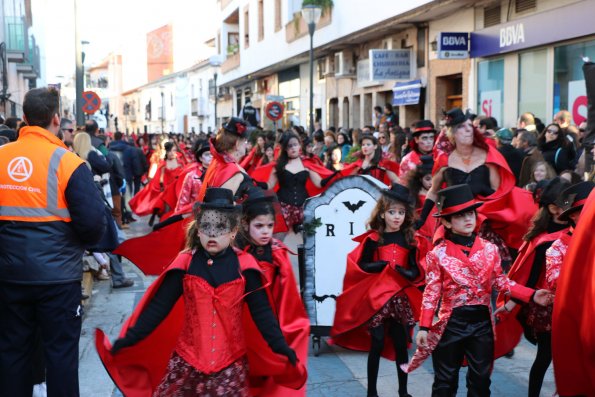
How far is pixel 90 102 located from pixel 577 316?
63.6 ft

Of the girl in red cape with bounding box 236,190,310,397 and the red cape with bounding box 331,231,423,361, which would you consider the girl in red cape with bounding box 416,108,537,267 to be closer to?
the red cape with bounding box 331,231,423,361

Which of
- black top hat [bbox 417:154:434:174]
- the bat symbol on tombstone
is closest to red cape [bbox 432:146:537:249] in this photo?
black top hat [bbox 417:154:434:174]

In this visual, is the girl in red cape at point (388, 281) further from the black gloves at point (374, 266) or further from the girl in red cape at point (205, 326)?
the girl in red cape at point (205, 326)

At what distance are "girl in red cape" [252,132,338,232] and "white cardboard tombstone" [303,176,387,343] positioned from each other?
8.35ft

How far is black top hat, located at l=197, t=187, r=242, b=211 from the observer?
4.55 m

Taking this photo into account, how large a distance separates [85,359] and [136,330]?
9.14 ft

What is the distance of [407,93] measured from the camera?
21734mm

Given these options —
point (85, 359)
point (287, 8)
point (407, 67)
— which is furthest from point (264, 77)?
point (85, 359)

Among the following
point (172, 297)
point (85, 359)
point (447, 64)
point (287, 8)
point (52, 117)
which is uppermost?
point (287, 8)

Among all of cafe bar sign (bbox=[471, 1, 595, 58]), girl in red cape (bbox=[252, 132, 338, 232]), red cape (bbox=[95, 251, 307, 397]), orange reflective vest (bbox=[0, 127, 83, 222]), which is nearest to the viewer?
red cape (bbox=[95, 251, 307, 397])

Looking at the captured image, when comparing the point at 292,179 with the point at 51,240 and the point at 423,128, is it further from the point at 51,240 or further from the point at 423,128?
the point at 51,240

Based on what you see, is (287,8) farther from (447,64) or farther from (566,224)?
(566,224)

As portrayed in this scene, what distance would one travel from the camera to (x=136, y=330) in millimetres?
4516


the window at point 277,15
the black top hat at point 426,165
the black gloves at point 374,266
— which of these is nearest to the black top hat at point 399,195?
the black gloves at point 374,266
